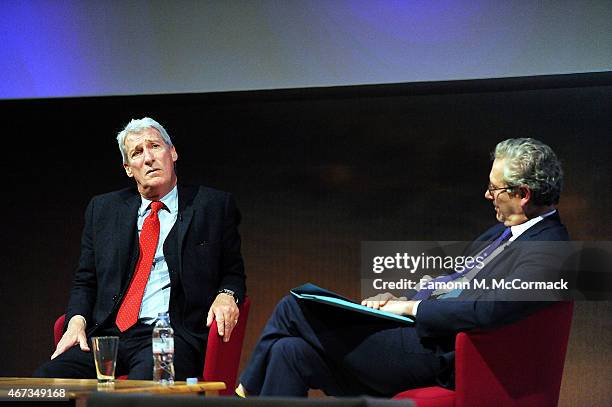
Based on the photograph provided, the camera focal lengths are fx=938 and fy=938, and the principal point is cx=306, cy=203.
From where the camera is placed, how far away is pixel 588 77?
Answer: 174 inches

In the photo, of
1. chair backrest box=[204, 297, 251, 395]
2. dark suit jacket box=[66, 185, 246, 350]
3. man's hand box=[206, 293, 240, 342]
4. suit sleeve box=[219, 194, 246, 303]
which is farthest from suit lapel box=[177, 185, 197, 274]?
chair backrest box=[204, 297, 251, 395]

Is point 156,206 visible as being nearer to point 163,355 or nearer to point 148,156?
point 148,156

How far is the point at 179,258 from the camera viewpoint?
3682 millimetres

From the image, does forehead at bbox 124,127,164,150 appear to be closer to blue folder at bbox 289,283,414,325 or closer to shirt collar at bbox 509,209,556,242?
blue folder at bbox 289,283,414,325

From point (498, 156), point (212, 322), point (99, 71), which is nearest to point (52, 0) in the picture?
point (99, 71)

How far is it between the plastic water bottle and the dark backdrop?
5.01 feet

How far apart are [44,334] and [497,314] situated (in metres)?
3.00

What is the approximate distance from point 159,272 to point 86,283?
0.33 metres

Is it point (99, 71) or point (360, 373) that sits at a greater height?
point (99, 71)

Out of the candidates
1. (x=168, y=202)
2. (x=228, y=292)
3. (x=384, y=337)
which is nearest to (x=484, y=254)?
(x=384, y=337)

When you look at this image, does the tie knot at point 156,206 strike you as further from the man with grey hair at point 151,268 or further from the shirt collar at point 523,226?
the shirt collar at point 523,226

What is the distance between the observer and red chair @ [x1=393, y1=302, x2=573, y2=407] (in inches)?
114

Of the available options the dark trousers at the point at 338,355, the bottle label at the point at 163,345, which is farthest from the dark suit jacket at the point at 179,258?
the dark trousers at the point at 338,355

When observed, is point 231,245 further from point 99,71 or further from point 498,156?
point 99,71
